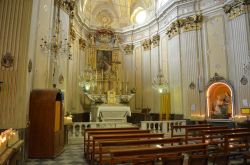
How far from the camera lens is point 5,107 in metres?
5.26

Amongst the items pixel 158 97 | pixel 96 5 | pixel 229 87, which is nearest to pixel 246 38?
pixel 229 87

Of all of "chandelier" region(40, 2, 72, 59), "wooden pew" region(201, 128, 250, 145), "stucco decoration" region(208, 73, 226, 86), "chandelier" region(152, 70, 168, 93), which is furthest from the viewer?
"chandelier" region(152, 70, 168, 93)

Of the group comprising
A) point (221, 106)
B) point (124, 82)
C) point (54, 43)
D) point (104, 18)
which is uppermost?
point (104, 18)

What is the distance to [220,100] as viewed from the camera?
11.3 m

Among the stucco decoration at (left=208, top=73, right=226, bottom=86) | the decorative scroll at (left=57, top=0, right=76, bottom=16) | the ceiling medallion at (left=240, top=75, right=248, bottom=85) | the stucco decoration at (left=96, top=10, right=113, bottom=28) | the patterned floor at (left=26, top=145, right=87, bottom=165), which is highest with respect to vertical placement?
the stucco decoration at (left=96, top=10, right=113, bottom=28)

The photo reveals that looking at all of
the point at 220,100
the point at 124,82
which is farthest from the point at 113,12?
the point at 220,100

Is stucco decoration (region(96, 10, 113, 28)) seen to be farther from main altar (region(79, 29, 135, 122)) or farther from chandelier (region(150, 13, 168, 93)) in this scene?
chandelier (region(150, 13, 168, 93))

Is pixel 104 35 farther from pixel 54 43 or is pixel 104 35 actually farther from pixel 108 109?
pixel 54 43

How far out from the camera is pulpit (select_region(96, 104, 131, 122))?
13.0 m

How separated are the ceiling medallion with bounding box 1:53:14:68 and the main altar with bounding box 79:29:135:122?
305 inches

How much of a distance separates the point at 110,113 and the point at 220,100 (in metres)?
6.13

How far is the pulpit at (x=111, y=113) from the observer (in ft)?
42.5

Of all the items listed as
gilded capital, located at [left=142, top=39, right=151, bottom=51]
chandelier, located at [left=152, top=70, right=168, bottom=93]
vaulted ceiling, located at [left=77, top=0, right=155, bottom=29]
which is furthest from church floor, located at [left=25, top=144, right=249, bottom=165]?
vaulted ceiling, located at [left=77, top=0, right=155, bottom=29]

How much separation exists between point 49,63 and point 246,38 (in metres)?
8.77
